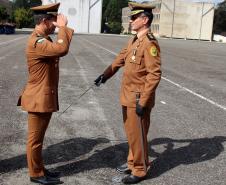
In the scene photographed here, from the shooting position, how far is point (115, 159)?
21.8 ft

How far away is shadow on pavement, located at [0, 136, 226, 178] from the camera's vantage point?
623 centimetres

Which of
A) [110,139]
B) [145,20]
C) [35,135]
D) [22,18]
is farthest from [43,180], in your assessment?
[22,18]

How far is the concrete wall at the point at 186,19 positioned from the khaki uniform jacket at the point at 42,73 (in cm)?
12878

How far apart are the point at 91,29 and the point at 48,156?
427 ft

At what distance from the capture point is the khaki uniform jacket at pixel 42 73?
5152 mm

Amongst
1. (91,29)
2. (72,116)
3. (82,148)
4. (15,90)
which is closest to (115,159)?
(82,148)

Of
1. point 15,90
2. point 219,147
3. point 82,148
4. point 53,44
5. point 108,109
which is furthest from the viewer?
point 15,90

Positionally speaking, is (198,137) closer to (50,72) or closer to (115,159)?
(115,159)

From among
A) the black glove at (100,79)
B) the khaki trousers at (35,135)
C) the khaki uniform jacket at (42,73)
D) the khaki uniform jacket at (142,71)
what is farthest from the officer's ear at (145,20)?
the khaki trousers at (35,135)

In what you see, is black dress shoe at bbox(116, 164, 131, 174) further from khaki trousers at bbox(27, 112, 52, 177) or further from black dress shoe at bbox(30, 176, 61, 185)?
khaki trousers at bbox(27, 112, 52, 177)

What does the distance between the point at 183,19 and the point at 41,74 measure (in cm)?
13340

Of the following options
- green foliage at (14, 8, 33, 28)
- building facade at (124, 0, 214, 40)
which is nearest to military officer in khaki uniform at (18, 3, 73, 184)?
green foliage at (14, 8, 33, 28)

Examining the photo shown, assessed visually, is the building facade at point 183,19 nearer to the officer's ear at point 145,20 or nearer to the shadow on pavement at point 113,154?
the shadow on pavement at point 113,154

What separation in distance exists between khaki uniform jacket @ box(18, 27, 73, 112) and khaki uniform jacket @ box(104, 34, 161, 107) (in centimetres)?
83
